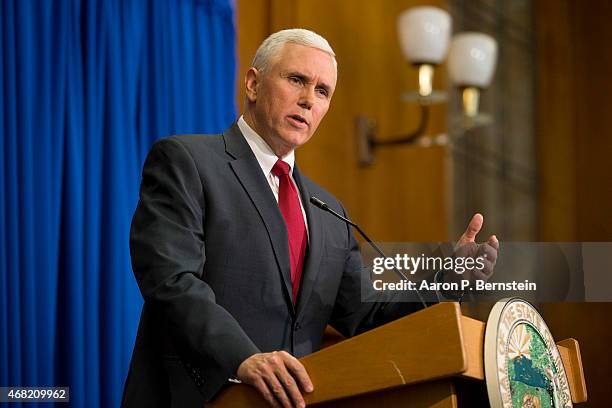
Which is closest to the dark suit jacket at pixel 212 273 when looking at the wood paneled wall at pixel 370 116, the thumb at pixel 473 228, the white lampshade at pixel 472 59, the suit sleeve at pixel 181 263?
the suit sleeve at pixel 181 263

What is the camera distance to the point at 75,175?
2.92m

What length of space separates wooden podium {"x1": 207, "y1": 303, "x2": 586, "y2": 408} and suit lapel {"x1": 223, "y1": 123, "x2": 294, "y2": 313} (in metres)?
0.43

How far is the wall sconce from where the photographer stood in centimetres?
447

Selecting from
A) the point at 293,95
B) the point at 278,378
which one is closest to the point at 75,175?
the point at 293,95

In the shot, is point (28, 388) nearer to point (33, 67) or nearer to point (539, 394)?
point (33, 67)

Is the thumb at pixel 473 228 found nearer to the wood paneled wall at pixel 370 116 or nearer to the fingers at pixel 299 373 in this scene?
the fingers at pixel 299 373

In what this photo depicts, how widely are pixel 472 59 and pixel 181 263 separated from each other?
330cm

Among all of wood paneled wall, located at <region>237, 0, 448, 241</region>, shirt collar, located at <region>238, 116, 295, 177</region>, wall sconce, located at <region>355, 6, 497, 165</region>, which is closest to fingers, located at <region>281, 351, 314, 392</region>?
shirt collar, located at <region>238, 116, 295, 177</region>

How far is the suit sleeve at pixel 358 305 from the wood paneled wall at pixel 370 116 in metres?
1.74

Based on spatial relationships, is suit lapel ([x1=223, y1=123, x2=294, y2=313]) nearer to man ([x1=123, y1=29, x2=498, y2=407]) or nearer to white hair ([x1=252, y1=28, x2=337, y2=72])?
man ([x1=123, y1=29, x2=498, y2=407])

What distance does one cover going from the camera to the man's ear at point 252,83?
2240mm

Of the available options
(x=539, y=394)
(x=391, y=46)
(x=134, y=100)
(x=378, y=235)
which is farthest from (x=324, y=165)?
(x=539, y=394)

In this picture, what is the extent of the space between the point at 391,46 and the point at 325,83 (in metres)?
2.89

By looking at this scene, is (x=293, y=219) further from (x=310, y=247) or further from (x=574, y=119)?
(x=574, y=119)
